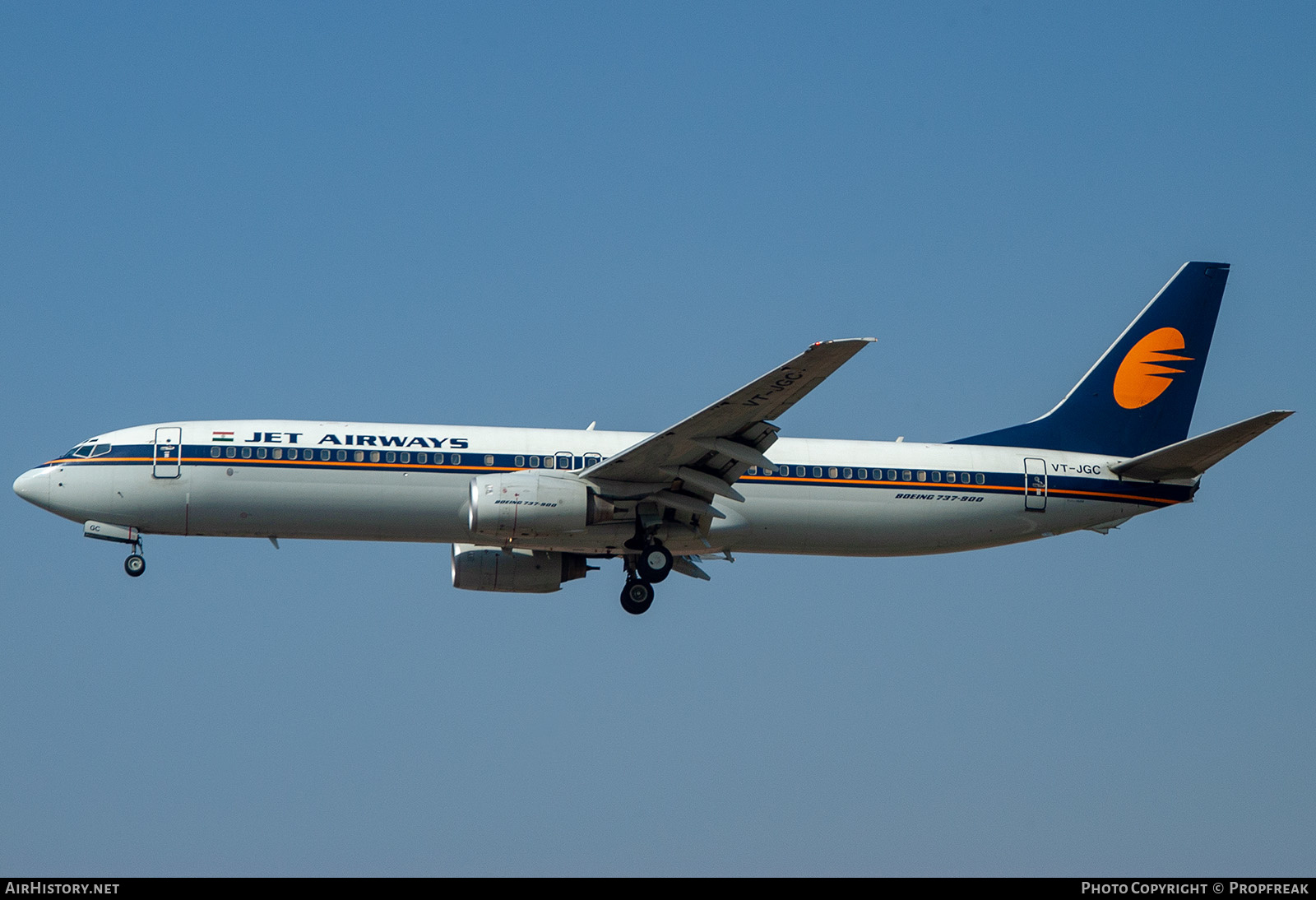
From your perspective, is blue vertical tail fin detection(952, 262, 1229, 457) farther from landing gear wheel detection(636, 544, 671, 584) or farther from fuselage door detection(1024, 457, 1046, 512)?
landing gear wheel detection(636, 544, 671, 584)

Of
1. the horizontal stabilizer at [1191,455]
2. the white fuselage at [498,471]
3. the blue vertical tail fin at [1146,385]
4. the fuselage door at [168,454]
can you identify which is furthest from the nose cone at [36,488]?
the horizontal stabilizer at [1191,455]

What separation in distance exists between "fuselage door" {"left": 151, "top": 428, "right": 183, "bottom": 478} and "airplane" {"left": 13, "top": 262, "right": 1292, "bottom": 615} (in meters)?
0.04

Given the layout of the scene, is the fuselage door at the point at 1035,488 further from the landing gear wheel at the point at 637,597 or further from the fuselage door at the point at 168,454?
the fuselage door at the point at 168,454

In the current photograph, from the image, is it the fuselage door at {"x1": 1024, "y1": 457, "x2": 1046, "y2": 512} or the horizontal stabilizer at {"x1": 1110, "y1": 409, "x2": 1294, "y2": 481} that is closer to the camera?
the horizontal stabilizer at {"x1": 1110, "y1": 409, "x2": 1294, "y2": 481}

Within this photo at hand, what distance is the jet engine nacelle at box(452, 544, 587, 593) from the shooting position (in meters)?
36.8

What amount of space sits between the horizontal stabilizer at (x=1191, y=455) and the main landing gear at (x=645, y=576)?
38.1ft

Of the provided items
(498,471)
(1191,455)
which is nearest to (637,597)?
(498,471)

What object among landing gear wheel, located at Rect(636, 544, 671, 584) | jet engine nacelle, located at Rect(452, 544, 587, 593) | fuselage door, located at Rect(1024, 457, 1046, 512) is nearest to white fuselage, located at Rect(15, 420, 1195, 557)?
fuselage door, located at Rect(1024, 457, 1046, 512)

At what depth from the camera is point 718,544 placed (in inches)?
1384

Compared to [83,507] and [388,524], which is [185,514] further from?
[388,524]

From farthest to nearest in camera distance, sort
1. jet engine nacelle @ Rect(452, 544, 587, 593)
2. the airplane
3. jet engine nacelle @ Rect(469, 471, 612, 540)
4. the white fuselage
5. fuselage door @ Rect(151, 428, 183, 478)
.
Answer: jet engine nacelle @ Rect(452, 544, 587, 593) < fuselage door @ Rect(151, 428, 183, 478) < the white fuselage < the airplane < jet engine nacelle @ Rect(469, 471, 612, 540)

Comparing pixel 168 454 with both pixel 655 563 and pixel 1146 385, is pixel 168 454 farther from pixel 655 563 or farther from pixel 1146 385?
pixel 1146 385

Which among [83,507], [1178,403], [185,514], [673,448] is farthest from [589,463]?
[1178,403]

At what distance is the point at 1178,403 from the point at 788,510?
11.7m
